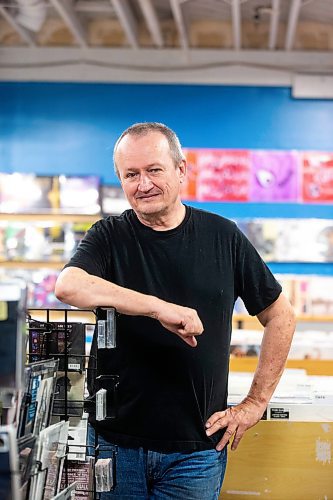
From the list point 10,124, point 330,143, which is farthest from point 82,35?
point 330,143

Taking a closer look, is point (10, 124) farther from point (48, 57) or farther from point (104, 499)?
point (104, 499)

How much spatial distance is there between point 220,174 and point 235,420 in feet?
17.3

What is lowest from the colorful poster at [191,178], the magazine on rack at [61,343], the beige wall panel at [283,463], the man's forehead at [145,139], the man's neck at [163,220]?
the beige wall panel at [283,463]

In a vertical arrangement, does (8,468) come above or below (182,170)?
→ below

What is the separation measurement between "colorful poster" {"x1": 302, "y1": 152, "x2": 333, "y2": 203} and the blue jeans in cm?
551

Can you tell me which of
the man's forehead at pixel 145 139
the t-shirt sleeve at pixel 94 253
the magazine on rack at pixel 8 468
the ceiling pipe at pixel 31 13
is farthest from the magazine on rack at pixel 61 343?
the ceiling pipe at pixel 31 13

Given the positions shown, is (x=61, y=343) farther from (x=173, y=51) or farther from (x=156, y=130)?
(x=173, y=51)

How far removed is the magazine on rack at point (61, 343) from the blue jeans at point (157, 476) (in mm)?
242

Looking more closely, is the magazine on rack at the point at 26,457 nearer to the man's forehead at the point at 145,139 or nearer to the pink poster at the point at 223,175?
the man's forehead at the point at 145,139

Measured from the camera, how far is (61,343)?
5.76ft

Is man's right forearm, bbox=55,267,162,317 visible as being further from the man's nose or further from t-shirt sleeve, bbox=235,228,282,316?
t-shirt sleeve, bbox=235,228,282,316

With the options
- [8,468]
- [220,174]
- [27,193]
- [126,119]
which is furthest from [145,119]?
[8,468]

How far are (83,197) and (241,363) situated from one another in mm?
3480

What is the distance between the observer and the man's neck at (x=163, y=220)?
194 cm
